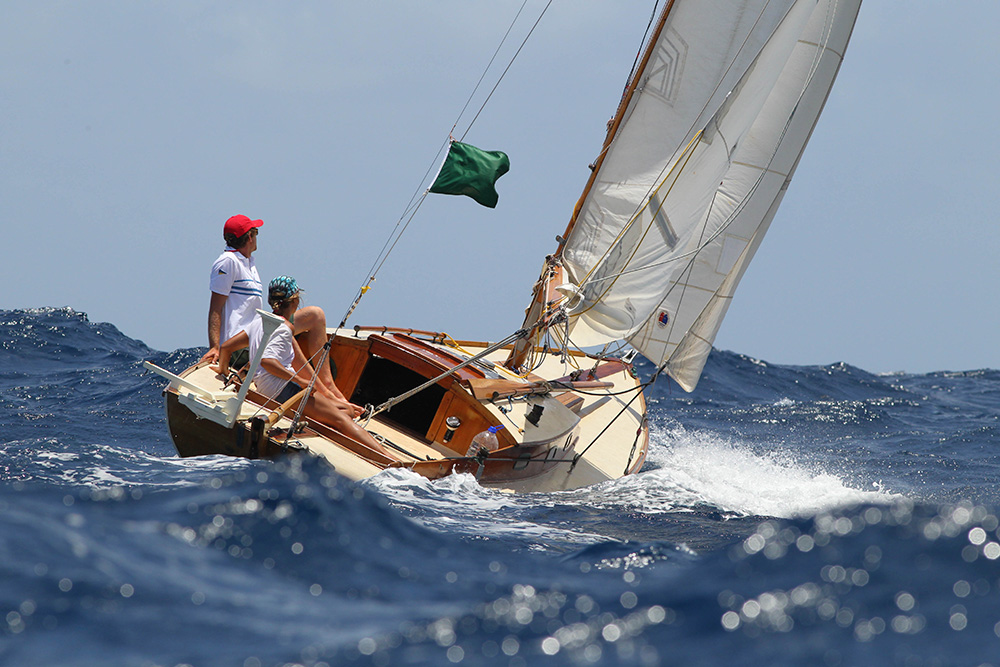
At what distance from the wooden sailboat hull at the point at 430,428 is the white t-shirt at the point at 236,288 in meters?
0.47

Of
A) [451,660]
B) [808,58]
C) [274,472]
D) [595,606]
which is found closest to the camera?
[451,660]

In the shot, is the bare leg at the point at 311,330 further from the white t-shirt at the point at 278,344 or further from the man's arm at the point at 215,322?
the man's arm at the point at 215,322

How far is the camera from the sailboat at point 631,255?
8078mm

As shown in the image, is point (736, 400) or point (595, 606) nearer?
point (595, 606)

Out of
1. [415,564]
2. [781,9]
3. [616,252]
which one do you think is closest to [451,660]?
[415,564]

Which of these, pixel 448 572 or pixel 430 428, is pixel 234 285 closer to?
pixel 430 428

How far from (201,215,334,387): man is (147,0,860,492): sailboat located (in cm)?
40

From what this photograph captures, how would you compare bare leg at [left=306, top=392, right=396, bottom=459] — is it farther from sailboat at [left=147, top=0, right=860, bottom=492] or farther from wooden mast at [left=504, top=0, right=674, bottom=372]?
wooden mast at [left=504, top=0, right=674, bottom=372]

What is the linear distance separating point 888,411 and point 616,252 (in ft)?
35.3

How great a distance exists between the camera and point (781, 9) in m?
8.98

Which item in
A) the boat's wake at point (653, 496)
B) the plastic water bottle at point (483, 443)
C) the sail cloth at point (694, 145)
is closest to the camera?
the boat's wake at point (653, 496)

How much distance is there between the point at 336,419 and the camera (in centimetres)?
711

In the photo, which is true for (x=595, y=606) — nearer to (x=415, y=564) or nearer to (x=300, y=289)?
(x=415, y=564)

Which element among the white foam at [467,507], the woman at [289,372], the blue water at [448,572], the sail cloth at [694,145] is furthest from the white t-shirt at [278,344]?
the sail cloth at [694,145]
